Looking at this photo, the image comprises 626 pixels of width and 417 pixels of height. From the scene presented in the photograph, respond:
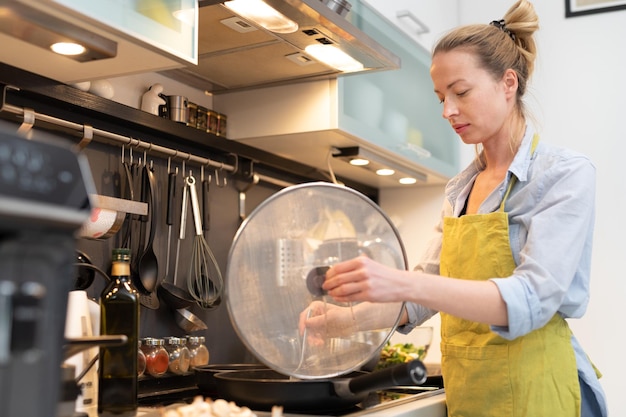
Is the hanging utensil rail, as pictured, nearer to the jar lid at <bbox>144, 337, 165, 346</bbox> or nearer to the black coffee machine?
the jar lid at <bbox>144, 337, 165, 346</bbox>

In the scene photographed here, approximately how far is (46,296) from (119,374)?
606 mm

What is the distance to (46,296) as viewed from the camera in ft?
2.46

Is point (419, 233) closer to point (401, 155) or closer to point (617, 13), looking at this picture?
point (401, 155)

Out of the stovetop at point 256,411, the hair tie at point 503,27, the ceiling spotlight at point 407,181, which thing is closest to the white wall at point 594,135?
the ceiling spotlight at point 407,181

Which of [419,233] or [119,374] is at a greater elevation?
[419,233]

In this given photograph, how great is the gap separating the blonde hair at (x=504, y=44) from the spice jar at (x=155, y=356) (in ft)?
2.77

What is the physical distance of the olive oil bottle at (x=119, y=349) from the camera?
4.28 ft

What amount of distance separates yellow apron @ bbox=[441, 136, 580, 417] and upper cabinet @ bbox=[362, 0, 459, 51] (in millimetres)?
805

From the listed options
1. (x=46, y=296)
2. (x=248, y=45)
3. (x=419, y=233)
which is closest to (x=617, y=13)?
(x=419, y=233)

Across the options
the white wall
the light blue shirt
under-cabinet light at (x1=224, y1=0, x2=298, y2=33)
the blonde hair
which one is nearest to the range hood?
under-cabinet light at (x1=224, y1=0, x2=298, y2=33)

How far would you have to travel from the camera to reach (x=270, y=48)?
1.66m

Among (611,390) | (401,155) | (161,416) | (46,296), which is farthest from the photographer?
(611,390)

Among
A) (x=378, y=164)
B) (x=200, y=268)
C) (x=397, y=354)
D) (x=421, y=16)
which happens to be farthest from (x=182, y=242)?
(x=421, y=16)

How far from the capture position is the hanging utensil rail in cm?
141
